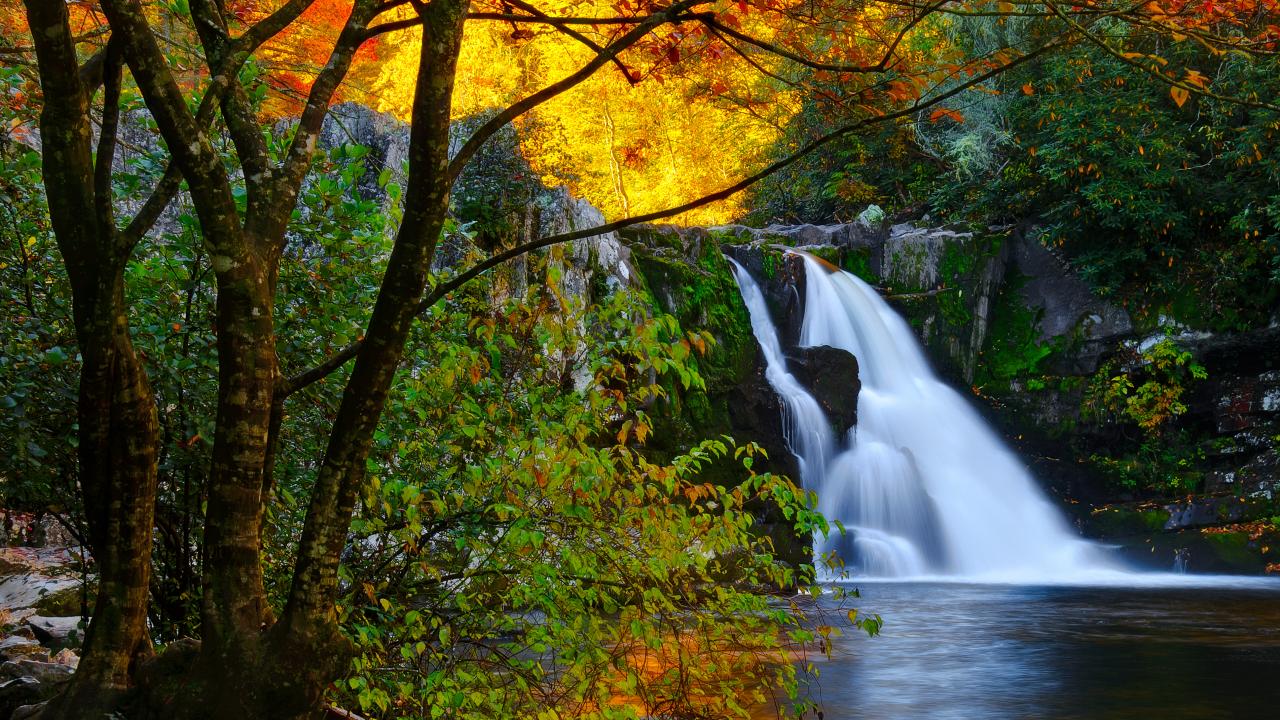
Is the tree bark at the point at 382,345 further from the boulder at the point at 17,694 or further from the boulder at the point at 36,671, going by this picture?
the boulder at the point at 36,671

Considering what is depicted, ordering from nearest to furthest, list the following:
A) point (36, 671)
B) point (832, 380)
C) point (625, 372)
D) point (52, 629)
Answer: point (625, 372), point (36, 671), point (52, 629), point (832, 380)

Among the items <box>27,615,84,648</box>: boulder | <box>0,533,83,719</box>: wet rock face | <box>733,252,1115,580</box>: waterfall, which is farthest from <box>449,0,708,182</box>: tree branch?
<box>733,252,1115,580</box>: waterfall

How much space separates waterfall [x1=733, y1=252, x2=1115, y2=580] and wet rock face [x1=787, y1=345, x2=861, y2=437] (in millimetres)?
197

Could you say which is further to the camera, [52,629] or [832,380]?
[832,380]

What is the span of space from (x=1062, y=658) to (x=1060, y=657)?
5cm

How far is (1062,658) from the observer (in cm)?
879

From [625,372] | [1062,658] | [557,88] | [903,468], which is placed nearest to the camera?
[557,88]

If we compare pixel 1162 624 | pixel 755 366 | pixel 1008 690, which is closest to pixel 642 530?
pixel 1008 690

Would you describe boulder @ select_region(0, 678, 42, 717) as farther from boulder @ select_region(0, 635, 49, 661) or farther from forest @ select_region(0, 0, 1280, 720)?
boulder @ select_region(0, 635, 49, 661)

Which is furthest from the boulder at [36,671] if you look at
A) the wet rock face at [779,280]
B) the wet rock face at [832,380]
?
the wet rock face at [779,280]

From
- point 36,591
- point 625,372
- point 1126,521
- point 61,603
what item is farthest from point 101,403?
point 1126,521

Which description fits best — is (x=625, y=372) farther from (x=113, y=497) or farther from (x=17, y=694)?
(x=17, y=694)

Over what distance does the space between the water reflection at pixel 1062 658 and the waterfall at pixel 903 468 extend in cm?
256

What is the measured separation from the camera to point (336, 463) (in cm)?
249
